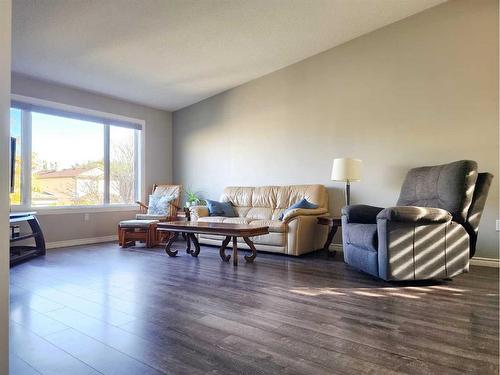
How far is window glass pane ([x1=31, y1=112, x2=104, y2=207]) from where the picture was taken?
4.60 metres

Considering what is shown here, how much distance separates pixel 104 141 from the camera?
541 cm

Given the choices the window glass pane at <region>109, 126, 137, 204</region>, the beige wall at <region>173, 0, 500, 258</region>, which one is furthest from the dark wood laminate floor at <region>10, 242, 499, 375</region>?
the window glass pane at <region>109, 126, 137, 204</region>

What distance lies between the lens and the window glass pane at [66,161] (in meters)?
4.60

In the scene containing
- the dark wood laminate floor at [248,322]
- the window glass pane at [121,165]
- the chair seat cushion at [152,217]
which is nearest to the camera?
the dark wood laminate floor at [248,322]

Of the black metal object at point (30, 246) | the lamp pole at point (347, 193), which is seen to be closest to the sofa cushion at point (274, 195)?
the lamp pole at point (347, 193)

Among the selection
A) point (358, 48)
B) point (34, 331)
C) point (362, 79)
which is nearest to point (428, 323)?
point (34, 331)

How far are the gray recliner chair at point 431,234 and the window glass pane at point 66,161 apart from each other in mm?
4327

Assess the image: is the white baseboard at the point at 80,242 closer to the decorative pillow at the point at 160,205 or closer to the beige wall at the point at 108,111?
the beige wall at the point at 108,111

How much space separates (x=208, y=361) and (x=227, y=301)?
2.73 ft

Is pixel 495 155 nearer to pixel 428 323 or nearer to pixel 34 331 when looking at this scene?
pixel 428 323

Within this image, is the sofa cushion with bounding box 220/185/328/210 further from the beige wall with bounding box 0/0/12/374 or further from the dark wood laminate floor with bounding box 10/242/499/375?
the beige wall with bounding box 0/0/12/374

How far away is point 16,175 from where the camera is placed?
171 inches

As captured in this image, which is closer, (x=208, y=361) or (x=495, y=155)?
(x=208, y=361)

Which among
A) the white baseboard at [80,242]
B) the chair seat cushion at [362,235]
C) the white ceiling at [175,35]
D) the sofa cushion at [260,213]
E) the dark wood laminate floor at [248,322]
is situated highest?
the white ceiling at [175,35]
